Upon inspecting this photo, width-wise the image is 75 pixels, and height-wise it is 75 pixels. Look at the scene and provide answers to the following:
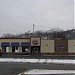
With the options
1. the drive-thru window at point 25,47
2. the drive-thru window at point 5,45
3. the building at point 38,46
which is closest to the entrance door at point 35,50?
the building at point 38,46

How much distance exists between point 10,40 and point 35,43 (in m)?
7.21

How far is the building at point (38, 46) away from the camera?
80438 mm

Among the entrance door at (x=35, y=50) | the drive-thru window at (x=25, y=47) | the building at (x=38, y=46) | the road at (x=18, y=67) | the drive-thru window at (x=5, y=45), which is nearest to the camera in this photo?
the road at (x=18, y=67)

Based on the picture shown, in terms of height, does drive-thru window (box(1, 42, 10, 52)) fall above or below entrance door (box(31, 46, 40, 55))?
above

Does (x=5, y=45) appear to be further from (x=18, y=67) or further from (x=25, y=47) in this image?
(x=18, y=67)

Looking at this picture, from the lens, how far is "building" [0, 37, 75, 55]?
3167 inches

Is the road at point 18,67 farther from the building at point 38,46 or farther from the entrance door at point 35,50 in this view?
the entrance door at point 35,50

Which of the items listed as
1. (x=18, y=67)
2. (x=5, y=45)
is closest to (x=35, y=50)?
(x=5, y=45)

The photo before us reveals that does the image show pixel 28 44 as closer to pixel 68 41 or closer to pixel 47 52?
pixel 47 52

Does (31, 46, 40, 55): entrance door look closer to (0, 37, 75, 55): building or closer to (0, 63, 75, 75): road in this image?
(0, 37, 75, 55): building

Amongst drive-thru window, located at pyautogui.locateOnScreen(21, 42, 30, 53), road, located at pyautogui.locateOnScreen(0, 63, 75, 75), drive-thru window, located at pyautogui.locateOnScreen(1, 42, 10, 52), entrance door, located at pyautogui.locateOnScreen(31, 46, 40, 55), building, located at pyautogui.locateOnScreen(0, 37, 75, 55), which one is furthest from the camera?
entrance door, located at pyautogui.locateOnScreen(31, 46, 40, 55)

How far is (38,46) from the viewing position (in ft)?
265

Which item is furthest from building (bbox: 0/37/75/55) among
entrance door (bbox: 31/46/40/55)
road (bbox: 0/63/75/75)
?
road (bbox: 0/63/75/75)

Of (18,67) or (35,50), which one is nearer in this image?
(18,67)
